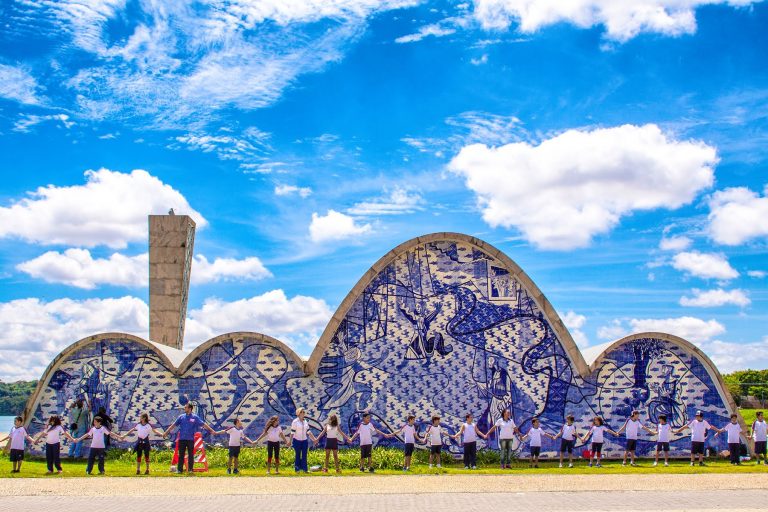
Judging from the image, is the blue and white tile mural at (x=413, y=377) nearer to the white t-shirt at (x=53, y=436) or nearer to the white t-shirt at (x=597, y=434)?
the white t-shirt at (x=597, y=434)

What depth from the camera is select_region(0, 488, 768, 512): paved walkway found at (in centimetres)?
1105

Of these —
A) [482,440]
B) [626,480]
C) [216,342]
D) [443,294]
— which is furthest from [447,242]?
[626,480]

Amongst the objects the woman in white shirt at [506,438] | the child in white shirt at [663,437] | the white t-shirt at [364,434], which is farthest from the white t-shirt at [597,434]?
the white t-shirt at [364,434]

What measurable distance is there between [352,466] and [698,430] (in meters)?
8.33

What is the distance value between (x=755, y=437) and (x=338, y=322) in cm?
1062

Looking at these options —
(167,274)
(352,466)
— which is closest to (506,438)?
(352,466)

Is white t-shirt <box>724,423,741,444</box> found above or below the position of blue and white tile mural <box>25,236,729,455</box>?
below

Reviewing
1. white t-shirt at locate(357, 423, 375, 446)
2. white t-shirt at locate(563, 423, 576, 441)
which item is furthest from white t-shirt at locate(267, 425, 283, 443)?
white t-shirt at locate(563, 423, 576, 441)

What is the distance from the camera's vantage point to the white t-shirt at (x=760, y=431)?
1828cm

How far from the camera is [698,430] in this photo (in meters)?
18.0

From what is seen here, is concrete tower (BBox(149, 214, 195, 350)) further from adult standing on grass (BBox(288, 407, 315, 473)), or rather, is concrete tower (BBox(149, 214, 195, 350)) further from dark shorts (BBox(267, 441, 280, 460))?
adult standing on grass (BBox(288, 407, 315, 473))

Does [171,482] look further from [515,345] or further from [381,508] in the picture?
[515,345]

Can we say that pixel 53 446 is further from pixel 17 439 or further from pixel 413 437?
pixel 413 437

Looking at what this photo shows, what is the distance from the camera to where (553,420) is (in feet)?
62.3
